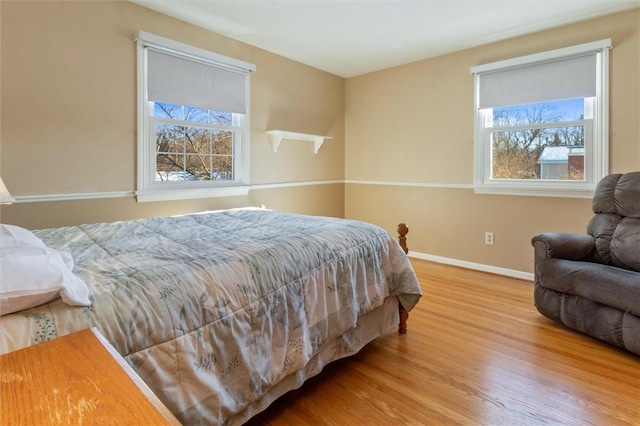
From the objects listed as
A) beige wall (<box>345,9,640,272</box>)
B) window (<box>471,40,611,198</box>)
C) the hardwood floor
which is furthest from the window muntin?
the hardwood floor

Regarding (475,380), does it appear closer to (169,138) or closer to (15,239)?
(15,239)

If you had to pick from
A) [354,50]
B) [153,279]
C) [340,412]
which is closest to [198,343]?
[153,279]

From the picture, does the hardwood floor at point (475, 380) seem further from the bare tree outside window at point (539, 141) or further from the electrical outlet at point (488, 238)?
the bare tree outside window at point (539, 141)

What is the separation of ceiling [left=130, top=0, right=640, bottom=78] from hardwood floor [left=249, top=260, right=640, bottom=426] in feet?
7.83

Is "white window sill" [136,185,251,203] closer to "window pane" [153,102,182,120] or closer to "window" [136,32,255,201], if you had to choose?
"window" [136,32,255,201]

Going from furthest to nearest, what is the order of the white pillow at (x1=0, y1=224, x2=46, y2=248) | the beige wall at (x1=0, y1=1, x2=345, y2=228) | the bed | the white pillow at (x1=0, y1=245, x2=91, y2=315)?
the beige wall at (x1=0, y1=1, x2=345, y2=228) < the white pillow at (x1=0, y1=224, x2=46, y2=248) < the bed < the white pillow at (x1=0, y1=245, x2=91, y2=315)

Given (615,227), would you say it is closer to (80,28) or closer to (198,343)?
(198,343)

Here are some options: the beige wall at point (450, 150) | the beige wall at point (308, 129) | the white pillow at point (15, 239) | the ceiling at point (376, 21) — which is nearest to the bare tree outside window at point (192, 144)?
the beige wall at point (308, 129)

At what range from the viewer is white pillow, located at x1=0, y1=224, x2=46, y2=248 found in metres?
1.23

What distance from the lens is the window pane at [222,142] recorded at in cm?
334

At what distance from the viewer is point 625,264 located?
2314 millimetres

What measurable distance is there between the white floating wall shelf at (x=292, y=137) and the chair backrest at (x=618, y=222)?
2.72 m

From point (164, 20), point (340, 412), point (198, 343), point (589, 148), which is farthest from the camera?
point (589, 148)

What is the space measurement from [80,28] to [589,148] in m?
4.08
